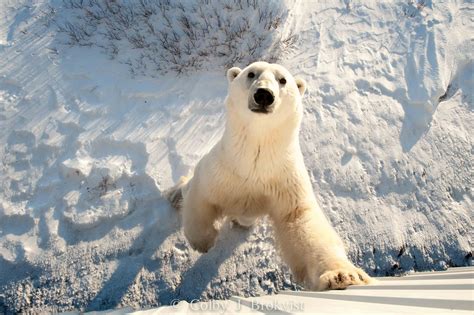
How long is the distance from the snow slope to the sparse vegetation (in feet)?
0.51

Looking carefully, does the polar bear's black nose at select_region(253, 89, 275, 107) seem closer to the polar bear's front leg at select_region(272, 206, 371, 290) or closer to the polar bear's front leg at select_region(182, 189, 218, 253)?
the polar bear's front leg at select_region(272, 206, 371, 290)

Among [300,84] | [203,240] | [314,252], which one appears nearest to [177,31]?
[300,84]

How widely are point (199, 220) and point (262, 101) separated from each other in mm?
1249

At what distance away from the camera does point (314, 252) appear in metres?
2.55

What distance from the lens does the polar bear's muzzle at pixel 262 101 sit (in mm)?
2304

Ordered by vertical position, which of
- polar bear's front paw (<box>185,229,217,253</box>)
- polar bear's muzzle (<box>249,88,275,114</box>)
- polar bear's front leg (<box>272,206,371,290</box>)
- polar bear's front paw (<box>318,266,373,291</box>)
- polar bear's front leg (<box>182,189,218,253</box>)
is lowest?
polar bear's front paw (<box>185,229,217,253</box>)

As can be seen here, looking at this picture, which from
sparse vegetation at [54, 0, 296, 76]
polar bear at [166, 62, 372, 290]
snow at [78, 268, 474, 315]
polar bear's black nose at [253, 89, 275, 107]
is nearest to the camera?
snow at [78, 268, 474, 315]

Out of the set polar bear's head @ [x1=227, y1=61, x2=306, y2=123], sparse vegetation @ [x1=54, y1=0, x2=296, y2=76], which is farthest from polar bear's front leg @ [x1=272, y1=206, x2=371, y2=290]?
sparse vegetation @ [x1=54, y1=0, x2=296, y2=76]

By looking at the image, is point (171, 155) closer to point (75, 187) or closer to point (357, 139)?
point (75, 187)

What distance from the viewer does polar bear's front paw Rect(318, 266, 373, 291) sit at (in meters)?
2.10

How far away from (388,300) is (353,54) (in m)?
3.69

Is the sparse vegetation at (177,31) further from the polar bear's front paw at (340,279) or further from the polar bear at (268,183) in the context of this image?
the polar bear's front paw at (340,279)

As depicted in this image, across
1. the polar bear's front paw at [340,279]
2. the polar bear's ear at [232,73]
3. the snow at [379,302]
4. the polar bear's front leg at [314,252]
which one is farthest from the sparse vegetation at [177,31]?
the snow at [379,302]

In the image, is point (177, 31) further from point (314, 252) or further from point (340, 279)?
point (340, 279)
